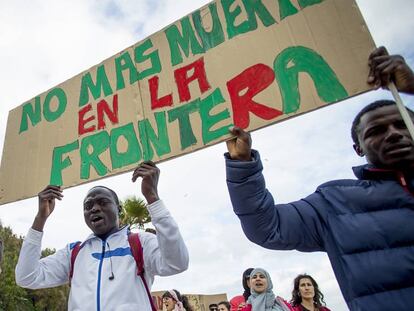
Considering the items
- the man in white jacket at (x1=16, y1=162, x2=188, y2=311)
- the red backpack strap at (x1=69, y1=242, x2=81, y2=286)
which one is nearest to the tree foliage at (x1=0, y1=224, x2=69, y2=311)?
the man in white jacket at (x1=16, y1=162, x2=188, y2=311)

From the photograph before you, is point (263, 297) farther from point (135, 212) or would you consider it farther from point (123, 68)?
point (135, 212)

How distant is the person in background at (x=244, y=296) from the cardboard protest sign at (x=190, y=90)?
3.01m

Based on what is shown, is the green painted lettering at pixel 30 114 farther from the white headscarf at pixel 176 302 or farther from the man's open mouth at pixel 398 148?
the white headscarf at pixel 176 302

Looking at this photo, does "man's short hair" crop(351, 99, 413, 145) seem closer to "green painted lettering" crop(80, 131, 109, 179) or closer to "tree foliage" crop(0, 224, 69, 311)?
"green painted lettering" crop(80, 131, 109, 179)

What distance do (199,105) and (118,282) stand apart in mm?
1076

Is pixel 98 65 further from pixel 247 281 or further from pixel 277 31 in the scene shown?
pixel 247 281

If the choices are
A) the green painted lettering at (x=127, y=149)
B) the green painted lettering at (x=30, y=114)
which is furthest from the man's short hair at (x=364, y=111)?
the green painted lettering at (x=30, y=114)

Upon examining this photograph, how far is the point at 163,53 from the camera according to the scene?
7.80 ft

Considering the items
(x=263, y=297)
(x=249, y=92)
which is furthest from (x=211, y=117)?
(x=263, y=297)

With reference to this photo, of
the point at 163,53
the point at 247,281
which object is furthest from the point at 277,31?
the point at 247,281

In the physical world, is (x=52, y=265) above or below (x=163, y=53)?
below

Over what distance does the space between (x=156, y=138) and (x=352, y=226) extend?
1256mm

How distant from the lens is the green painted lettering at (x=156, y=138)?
2.17 meters

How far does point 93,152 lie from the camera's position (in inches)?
97.9
